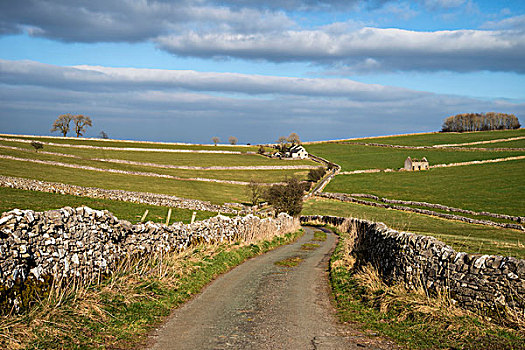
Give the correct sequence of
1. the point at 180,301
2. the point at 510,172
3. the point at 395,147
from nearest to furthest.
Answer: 1. the point at 180,301
2. the point at 510,172
3. the point at 395,147

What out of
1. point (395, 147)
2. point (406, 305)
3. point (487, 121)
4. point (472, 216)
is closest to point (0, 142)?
point (472, 216)

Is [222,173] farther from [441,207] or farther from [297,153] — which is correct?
[441,207]

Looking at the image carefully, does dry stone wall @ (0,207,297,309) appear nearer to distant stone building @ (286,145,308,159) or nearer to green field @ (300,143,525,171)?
green field @ (300,143,525,171)

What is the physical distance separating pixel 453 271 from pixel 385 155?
11857 centimetres

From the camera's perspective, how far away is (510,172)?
75.1m

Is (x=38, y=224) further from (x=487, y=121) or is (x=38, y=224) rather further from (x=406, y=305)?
(x=487, y=121)

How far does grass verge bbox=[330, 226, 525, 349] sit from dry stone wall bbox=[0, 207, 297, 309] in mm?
7235

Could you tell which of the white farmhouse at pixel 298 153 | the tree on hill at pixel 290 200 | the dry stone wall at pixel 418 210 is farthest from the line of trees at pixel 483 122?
the tree on hill at pixel 290 200

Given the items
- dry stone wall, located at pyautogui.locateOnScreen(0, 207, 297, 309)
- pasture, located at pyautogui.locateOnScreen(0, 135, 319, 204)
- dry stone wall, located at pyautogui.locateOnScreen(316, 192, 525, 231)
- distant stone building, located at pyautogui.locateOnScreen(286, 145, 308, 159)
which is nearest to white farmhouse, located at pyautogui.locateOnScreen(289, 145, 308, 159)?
distant stone building, located at pyautogui.locateOnScreen(286, 145, 308, 159)

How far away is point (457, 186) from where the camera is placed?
70.9 metres

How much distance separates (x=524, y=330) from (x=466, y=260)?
2026 millimetres

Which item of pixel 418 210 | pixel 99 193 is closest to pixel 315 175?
pixel 418 210

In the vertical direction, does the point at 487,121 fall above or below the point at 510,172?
above

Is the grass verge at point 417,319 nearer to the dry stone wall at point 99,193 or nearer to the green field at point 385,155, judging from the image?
the dry stone wall at point 99,193
